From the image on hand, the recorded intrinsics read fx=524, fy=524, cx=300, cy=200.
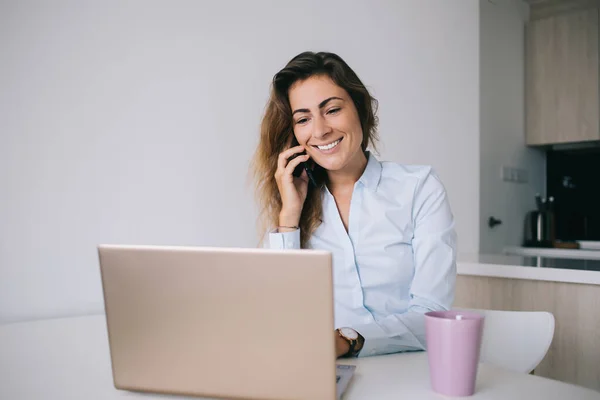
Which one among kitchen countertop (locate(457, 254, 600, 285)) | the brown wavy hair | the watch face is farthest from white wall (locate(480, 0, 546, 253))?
the watch face

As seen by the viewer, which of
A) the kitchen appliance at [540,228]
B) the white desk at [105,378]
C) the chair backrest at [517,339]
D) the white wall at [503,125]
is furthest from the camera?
the kitchen appliance at [540,228]

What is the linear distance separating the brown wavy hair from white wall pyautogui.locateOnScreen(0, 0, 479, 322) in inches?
7.0

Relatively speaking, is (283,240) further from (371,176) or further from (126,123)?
(126,123)

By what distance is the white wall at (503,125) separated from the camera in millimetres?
2928

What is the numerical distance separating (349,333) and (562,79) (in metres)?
2.97

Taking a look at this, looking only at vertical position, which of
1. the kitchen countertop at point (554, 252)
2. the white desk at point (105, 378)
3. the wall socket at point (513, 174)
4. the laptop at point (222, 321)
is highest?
the wall socket at point (513, 174)

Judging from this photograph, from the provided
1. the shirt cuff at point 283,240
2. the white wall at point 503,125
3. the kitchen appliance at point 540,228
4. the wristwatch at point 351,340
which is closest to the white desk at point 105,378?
the wristwatch at point 351,340

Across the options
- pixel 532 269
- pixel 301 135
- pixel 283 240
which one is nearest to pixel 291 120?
pixel 301 135

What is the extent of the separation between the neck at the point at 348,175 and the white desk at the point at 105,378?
65cm

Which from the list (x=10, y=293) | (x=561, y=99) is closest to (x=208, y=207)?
(x=10, y=293)

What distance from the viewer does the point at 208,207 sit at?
5.44ft

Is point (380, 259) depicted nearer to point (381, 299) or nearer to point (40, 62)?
point (381, 299)

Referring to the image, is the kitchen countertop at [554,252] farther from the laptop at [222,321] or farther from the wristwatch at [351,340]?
the laptop at [222,321]

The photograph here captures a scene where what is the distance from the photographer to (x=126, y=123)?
1.48 metres
